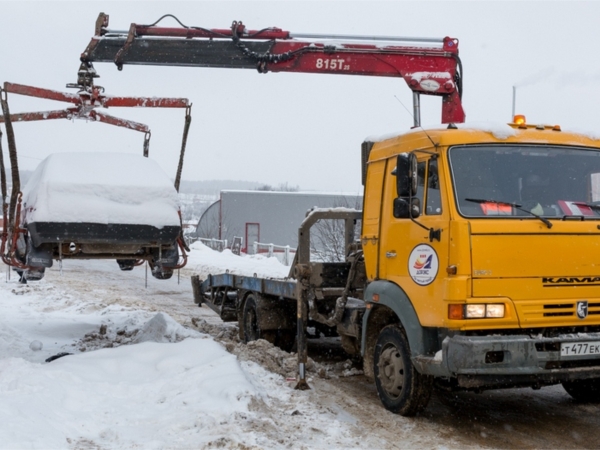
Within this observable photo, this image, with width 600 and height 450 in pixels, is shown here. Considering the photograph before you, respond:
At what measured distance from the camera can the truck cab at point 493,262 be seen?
5.39 m

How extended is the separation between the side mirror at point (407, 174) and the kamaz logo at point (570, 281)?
4.17 ft

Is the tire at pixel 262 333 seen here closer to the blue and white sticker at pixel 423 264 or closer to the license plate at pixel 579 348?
the blue and white sticker at pixel 423 264

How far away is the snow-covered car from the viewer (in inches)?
312

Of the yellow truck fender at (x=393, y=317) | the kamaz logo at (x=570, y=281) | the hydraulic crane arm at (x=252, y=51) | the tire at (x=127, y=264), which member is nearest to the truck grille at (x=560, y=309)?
the kamaz logo at (x=570, y=281)

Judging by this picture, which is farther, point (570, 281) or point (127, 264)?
point (127, 264)

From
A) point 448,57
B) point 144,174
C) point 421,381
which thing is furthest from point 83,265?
point 421,381

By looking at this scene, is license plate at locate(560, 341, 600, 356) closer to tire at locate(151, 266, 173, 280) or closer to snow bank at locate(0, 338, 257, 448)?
snow bank at locate(0, 338, 257, 448)

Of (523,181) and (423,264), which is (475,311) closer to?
(423,264)

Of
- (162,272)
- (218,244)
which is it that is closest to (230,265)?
(218,244)

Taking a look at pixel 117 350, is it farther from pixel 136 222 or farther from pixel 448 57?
pixel 448 57

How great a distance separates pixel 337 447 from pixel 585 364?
2096mm

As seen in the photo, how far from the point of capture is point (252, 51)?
9312mm

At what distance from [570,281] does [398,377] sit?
1726mm

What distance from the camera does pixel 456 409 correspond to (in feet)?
22.1
